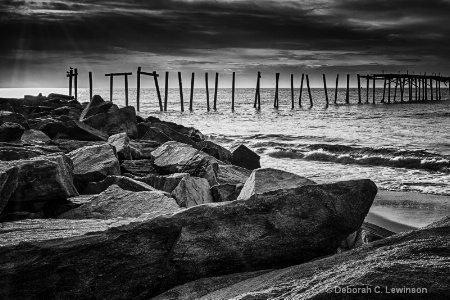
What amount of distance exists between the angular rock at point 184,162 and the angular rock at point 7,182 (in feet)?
10.3

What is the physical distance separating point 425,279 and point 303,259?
1.38m

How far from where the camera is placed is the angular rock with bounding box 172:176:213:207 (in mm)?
5219

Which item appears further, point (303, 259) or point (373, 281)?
point (303, 259)

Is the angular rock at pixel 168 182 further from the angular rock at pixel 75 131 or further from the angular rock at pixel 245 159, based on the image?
the angular rock at pixel 245 159

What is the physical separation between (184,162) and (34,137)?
122 inches

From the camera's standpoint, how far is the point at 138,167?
24.1 feet

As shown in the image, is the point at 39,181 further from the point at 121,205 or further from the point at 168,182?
the point at 168,182

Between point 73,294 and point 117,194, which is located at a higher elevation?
point 117,194

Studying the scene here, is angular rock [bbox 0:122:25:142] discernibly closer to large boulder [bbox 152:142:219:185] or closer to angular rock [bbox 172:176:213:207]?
large boulder [bbox 152:142:219:185]

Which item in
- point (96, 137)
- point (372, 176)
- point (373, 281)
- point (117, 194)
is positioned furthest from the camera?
point (372, 176)

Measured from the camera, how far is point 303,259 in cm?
331

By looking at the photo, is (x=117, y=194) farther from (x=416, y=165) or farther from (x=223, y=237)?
(x=416, y=165)

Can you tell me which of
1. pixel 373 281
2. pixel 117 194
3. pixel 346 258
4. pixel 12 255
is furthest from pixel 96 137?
pixel 373 281

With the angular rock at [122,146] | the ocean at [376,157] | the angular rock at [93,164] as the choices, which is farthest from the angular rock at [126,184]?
the ocean at [376,157]
